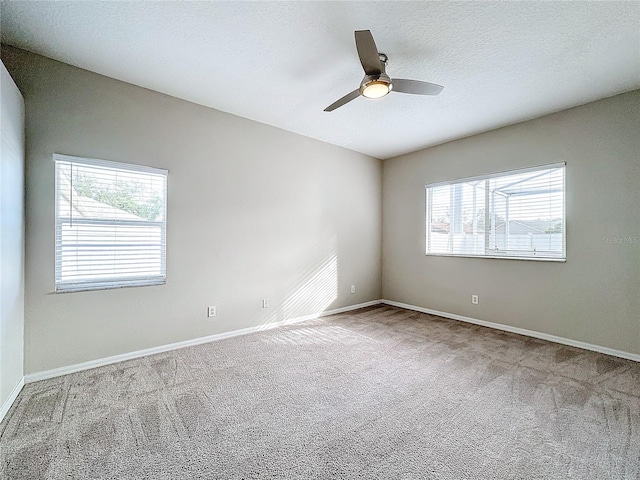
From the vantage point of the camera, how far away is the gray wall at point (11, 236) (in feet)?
6.17

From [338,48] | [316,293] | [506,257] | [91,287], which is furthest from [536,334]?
[91,287]

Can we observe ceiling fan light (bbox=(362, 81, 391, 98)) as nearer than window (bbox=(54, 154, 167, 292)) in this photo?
Yes

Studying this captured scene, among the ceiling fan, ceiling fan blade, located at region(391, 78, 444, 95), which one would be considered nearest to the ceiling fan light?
the ceiling fan

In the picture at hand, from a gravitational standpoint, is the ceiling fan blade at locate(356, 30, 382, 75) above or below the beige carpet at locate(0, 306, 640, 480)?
above

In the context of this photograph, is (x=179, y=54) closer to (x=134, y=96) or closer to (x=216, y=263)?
(x=134, y=96)

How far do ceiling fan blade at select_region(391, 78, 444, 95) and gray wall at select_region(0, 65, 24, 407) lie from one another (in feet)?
9.04

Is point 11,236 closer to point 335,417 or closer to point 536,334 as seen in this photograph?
point 335,417

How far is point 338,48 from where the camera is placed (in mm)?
2273

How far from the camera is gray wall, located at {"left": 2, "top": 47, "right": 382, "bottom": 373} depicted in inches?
95.5

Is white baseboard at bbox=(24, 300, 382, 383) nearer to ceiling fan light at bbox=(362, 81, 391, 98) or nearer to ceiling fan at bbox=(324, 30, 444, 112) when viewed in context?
ceiling fan at bbox=(324, 30, 444, 112)

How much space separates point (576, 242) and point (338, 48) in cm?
334

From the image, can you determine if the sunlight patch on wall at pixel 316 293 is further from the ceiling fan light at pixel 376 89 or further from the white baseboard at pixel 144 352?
the ceiling fan light at pixel 376 89

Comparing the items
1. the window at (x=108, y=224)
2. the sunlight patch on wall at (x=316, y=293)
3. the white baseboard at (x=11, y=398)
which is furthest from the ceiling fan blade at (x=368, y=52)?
the white baseboard at (x=11, y=398)

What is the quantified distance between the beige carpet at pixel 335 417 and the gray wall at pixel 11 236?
0.33 metres
